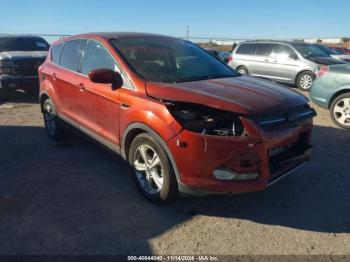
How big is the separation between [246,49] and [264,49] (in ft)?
2.79

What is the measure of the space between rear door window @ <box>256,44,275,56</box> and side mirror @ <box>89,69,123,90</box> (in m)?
10.3

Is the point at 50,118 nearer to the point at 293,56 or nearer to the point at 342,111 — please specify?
the point at 342,111

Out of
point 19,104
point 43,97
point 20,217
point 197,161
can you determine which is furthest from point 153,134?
point 19,104

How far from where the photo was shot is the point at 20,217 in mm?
3758

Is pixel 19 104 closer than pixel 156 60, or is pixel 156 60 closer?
pixel 156 60

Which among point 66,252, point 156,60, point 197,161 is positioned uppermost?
point 156,60

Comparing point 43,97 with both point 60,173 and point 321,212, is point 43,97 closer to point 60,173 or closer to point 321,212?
point 60,173

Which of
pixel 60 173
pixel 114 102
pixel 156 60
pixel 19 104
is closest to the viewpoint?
pixel 114 102

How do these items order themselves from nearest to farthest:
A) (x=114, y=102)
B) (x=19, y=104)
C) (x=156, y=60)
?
(x=114, y=102) < (x=156, y=60) < (x=19, y=104)

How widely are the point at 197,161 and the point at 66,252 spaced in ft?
4.59

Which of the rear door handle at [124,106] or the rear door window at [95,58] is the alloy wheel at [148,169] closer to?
the rear door handle at [124,106]

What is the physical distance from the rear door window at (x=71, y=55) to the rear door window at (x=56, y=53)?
177 millimetres

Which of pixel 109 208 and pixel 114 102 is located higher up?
pixel 114 102

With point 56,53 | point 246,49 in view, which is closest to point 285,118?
point 56,53
